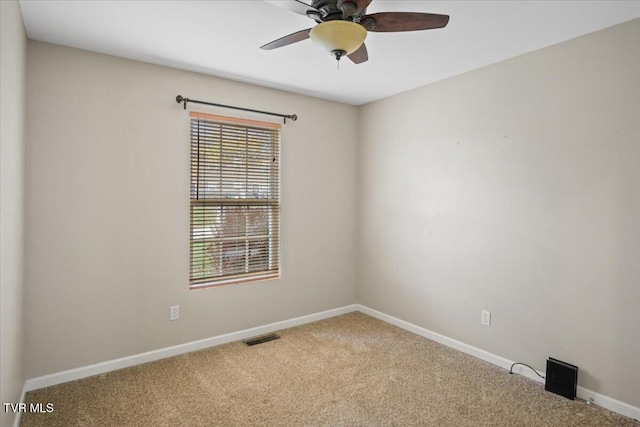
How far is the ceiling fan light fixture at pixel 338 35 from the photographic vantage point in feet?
5.20

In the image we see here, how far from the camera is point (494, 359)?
2951 millimetres

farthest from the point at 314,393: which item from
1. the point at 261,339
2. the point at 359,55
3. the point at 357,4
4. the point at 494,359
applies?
the point at 357,4

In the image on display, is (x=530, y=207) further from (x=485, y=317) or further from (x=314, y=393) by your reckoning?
(x=314, y=393)

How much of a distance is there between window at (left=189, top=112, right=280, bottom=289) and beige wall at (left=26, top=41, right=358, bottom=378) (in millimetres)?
99

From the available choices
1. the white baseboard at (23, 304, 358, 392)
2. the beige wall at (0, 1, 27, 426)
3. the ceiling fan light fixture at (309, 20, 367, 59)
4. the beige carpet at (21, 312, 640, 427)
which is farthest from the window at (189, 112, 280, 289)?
the ceiling fan light fixture at (309, 20, 367, 59)

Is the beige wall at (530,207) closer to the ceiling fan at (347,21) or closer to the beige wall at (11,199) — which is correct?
the ceiling fan at (347,21)

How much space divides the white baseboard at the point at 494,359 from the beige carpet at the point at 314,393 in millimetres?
65

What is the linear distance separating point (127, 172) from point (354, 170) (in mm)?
2457

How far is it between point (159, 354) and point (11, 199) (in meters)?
1.70

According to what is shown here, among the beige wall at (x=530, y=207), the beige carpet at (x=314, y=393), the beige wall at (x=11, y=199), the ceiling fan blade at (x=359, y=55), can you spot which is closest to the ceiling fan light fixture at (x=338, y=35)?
the ceiling fan blade at (x=359, y=55)

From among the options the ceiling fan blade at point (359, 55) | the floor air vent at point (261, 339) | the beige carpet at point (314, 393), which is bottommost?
the beige carpet at point (314, 393)

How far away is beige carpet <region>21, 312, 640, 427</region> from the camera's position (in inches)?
86.7

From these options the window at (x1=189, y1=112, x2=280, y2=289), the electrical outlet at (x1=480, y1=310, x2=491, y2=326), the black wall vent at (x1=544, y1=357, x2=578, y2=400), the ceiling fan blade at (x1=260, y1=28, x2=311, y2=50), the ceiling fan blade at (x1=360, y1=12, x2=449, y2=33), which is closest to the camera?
the ceiling fan blade at (x1=360, y1=12, x2=449, y2=33)

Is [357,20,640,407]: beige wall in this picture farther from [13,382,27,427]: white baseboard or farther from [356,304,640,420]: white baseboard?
[13,382,27,427]: white baseboard
